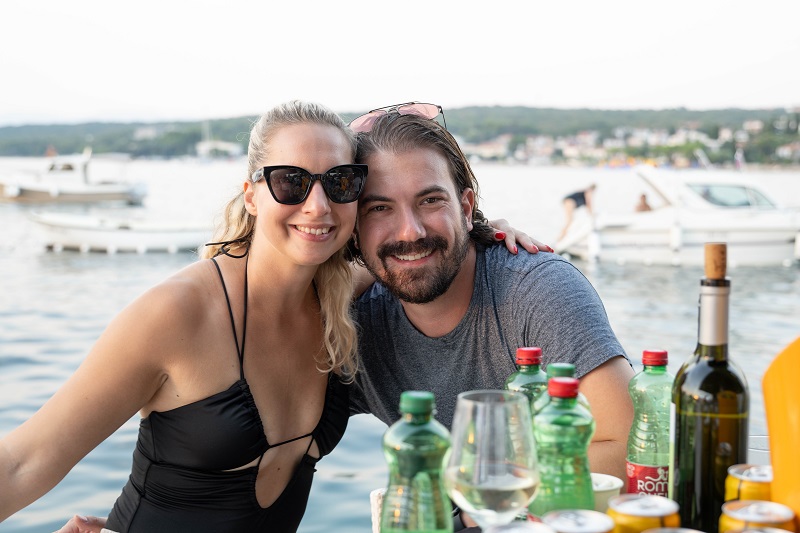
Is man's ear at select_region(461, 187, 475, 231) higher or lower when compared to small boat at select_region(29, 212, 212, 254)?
higher

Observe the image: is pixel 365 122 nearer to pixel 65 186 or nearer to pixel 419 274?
pixel 419 274

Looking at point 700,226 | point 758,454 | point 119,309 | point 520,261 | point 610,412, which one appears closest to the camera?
point 758,454

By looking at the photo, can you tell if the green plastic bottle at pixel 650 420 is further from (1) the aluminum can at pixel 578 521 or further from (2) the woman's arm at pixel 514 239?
(2) the woman's arm at pixel 514 239

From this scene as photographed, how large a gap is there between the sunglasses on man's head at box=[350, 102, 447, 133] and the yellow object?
1803mm

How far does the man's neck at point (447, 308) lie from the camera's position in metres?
2.88

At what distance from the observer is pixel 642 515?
4.30ft

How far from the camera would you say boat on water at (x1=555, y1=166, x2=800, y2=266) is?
18578 millimetres

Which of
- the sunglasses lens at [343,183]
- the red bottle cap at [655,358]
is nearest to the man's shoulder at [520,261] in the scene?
the sunglasses lens at [343,183]

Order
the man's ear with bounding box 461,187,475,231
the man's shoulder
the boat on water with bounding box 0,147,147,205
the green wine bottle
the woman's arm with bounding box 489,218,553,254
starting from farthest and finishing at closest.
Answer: the boat on water with bounding box 0,147,147,205 → the man's ear with bounding box 461,187,475,231 → the woman's arm with bounding box 489,218,553,254 → the man's shoulder → the green wine bottle

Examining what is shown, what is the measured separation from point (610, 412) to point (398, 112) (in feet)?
4.27

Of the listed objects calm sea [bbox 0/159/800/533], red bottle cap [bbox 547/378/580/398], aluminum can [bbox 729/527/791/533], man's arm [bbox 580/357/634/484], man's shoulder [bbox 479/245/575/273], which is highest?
man's shoulder [bbox 479/245/575/273]

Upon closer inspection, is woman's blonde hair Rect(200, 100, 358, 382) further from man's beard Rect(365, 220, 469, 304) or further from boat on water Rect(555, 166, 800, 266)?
boat on water Rect(555, 166, 800, 266)

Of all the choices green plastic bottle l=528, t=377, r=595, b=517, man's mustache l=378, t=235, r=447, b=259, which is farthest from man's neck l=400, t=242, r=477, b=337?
green plastic bottle l=528, t=377, r=595, b=517

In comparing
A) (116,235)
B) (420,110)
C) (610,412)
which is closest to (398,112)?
(420,110)
